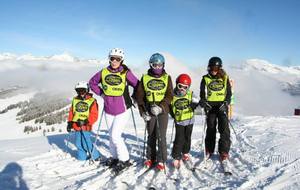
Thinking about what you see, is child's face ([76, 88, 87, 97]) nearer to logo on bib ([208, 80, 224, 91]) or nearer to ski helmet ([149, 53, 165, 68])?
ski helmet ([149, 53, 165, 68])

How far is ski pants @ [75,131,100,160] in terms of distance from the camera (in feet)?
27.1

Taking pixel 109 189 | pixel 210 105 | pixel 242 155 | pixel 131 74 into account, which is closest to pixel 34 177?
pixel 109 189

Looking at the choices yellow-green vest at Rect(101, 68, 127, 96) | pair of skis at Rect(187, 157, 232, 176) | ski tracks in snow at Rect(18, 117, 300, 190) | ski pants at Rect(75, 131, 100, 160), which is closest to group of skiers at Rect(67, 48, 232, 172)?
yellow-green vest at Rect(101, 68, 127, 96)

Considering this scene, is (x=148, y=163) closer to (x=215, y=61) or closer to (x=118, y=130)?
(x=118, y=130)

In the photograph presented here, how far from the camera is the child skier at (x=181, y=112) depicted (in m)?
7.33

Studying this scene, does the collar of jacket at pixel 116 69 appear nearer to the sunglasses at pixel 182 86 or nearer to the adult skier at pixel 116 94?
the adult skier at pixel 116 94

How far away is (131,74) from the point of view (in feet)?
24.0

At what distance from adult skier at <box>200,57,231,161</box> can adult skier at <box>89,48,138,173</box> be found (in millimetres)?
1778

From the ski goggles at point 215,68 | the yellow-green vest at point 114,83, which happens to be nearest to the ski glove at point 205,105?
the ski goggles at point 215,68

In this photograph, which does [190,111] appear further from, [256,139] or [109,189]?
[256,139]

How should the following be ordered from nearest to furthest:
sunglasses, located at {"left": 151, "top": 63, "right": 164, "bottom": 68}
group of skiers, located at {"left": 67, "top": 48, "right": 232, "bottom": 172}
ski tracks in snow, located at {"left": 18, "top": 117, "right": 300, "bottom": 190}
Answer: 1. ski tracks in snow, located at {"left": 18, "top": 117, "right": 300, "bottom": 190}
2. sunglasses, located at {"left": 151, "top": 63, "right": 164, "bottom": 68}
3. group of skiers, located at {"left": 67, "top": 48, "right": 232, "bottom": 172}

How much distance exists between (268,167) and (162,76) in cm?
301

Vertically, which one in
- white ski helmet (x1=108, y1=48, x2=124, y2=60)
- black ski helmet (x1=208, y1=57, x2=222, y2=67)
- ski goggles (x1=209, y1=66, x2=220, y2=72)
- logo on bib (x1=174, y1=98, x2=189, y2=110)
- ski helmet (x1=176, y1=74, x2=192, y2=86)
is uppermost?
white ski helmet (x1=108, y1=48, x2=124, y2=60)

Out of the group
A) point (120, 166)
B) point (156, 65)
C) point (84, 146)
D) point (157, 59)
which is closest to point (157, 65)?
point (156, 65)
